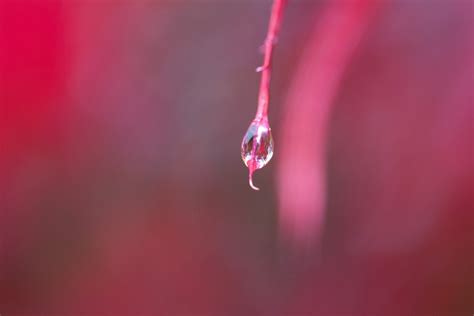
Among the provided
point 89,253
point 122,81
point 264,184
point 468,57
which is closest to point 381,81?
point 468,57

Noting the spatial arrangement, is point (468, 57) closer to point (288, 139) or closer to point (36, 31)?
point (288, 139)

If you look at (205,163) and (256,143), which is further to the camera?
(205,163)

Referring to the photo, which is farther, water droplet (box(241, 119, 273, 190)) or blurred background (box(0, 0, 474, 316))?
blurred background (box(0, 0, 474, 316))

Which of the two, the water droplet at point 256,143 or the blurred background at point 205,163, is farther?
the blurred background at point 205,163
